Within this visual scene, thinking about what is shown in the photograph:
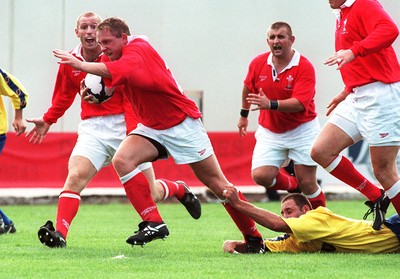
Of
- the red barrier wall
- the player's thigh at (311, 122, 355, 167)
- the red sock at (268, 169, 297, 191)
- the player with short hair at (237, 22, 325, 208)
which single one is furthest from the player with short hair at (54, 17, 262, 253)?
the red barrier wall

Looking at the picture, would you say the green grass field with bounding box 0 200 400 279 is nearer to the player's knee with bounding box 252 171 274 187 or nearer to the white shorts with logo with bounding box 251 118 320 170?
the player's knee with bounding box 252 171 274 187

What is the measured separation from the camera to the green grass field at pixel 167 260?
7.18 metres

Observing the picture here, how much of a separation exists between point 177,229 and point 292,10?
32.1ft

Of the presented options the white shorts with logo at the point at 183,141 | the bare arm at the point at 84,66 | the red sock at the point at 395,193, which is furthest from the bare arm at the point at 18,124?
the red sock at the point at 395,193

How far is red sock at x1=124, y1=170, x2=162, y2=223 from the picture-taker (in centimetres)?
874

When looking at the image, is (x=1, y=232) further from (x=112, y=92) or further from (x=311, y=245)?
(x=311, y=245)

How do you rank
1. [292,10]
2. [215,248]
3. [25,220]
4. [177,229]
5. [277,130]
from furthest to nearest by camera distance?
[292,10]
[25,220]
[177,229]
[277,130]
[215,248]

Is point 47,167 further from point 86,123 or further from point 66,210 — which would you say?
point 66,210

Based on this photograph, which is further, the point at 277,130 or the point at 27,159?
the point at 27,159

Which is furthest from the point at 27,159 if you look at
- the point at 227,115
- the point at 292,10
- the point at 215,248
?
the point at 215,248

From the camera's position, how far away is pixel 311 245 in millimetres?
8508

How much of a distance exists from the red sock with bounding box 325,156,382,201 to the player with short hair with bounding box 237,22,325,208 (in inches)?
36.8

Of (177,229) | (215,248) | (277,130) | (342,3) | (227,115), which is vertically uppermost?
(342,3)

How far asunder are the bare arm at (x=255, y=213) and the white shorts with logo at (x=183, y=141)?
1.78ft
